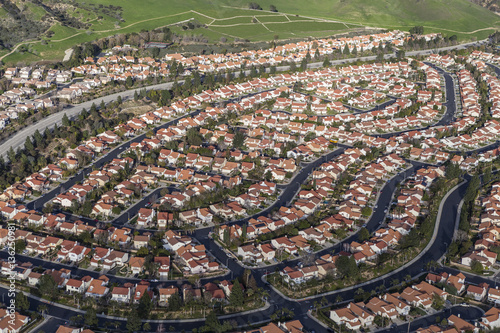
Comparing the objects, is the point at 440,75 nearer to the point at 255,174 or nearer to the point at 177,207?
the point at 255,174

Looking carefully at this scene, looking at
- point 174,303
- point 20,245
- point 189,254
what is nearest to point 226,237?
point 189,254

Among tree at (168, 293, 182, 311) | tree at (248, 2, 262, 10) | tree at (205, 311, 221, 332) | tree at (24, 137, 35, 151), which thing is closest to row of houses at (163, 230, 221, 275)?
tree at (168, 293, 182, 311)

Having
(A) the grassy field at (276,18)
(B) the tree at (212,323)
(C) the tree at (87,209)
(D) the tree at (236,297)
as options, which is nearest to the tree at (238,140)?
(C) the tree at (87,209)

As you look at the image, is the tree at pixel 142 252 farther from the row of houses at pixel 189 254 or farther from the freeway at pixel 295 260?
the freeway at pixel 295 260

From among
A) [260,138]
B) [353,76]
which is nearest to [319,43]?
[353,76]

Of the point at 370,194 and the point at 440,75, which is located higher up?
the point at 440,75

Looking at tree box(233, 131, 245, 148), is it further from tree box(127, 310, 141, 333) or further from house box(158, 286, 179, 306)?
tree box(127, 310, 141, 333)
